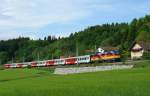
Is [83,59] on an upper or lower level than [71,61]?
upper

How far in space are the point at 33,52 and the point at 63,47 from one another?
1914 cm

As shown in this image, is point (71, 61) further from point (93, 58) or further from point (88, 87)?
point (88, 87)

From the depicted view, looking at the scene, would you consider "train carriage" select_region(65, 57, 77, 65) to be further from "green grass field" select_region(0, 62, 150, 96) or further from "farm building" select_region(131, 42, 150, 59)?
"green grass field" select_region(0, 62, 150, 96)

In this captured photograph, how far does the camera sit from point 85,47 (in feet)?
554

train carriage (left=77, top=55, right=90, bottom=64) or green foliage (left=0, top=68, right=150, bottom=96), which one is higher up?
train carriage (left=77, top=55, right=90, bottom=64)

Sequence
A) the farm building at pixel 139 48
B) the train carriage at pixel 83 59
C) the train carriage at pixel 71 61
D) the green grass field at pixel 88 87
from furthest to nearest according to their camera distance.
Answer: the farm building at pixel 139 48
the train carriage at pixel 71 61
the train carriage at pixel 83 59
the green grass field at pixel 88 87

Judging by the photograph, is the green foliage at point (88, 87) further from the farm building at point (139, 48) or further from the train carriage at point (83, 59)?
the farm building at point (139, 48)

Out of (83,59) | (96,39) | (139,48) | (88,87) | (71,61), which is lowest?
(88,87)

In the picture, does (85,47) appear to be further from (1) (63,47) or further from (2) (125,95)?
(2) (125,95)

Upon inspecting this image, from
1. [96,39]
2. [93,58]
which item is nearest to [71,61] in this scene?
[93,58]

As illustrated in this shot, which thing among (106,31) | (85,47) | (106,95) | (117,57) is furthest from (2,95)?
(106,31)

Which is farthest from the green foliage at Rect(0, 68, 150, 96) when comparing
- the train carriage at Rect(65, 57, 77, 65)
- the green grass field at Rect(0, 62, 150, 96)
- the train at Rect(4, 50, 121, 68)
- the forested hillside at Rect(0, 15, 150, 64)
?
the forested hillside at Rect(0, 15, 150, 64)

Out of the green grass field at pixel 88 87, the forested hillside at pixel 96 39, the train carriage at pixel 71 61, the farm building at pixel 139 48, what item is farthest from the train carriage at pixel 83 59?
the green grass field at pixel 88 87

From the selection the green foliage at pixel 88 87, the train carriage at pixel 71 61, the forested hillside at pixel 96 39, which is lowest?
the green foliage at pixel 88 87
